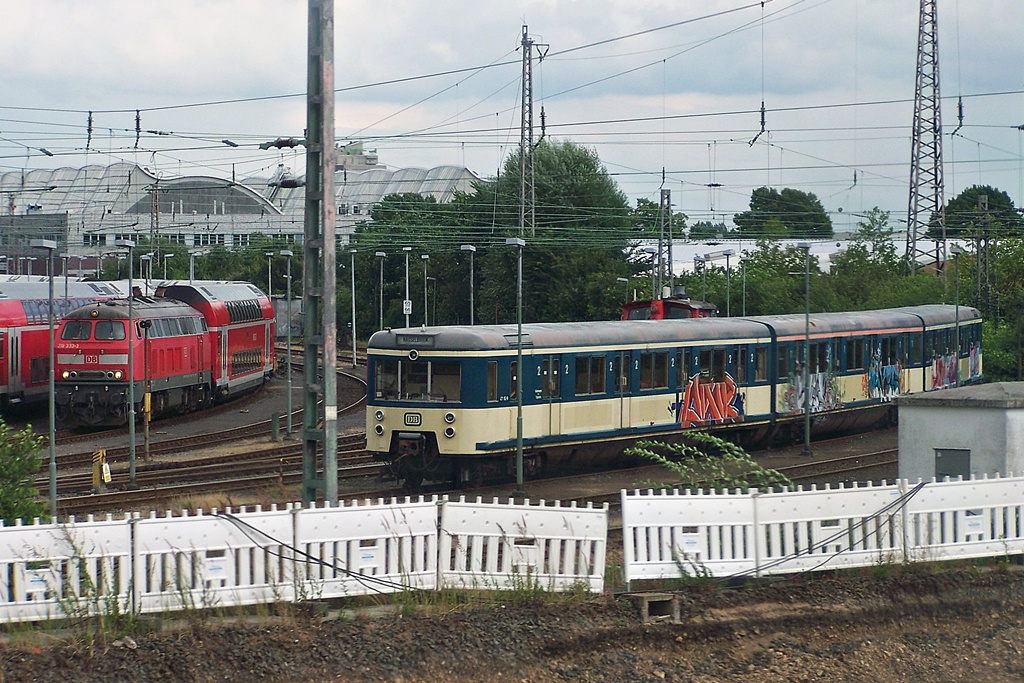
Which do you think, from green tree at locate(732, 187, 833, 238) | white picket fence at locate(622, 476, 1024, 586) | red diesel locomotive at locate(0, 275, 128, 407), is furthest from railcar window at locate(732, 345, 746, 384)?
green tree at locate(732, 187, 833, 238)

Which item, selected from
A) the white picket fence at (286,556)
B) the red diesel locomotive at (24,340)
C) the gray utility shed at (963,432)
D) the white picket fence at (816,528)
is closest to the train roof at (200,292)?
the red diesel locomotive at (24,340)

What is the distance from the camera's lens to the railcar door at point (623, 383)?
24.4 metres

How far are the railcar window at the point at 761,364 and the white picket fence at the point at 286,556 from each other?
55.0ft

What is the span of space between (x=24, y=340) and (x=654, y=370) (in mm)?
20773

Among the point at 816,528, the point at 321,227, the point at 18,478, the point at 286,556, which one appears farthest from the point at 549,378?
the point at 286,556

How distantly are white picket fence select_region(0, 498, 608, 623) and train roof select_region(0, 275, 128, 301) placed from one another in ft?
93.7

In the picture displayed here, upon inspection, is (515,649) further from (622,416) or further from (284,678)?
(622,416)

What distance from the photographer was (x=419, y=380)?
22047mm

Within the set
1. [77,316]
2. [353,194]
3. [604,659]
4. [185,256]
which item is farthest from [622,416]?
[353,194]

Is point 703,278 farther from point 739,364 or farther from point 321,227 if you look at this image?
point 321,227

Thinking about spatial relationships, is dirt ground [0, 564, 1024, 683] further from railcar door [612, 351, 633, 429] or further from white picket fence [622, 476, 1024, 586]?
railcar door [612, 351, 633, 429]

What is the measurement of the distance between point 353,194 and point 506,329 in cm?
10938

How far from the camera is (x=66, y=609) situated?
10266 mm

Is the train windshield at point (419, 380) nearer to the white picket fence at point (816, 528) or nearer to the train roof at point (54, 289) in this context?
the white picket fence at point (816, 528)
